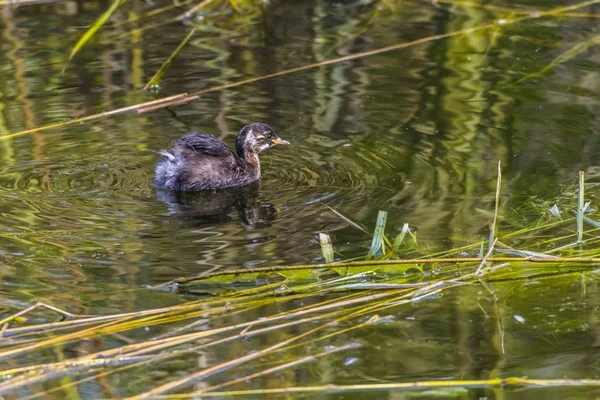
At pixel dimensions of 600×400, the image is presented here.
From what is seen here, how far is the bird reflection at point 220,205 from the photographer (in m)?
5.84

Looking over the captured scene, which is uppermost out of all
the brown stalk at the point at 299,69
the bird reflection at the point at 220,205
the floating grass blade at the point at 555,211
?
the floating grass blade at the point at 555,211

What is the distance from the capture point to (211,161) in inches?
259

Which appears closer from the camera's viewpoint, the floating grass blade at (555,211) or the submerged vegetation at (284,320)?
the submerged vegetation at (284,320)

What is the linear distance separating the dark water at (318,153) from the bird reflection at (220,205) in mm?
21

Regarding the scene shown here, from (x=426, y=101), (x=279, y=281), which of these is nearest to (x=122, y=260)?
(x=279, y=281)

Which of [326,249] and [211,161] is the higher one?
[326,249]

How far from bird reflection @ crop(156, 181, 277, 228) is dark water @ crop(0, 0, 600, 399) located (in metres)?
0.02

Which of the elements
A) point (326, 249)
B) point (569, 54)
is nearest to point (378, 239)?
point (326, 249)

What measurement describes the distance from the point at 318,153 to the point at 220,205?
854 mm

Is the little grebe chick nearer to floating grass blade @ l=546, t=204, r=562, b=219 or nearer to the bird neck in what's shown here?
the bird neck

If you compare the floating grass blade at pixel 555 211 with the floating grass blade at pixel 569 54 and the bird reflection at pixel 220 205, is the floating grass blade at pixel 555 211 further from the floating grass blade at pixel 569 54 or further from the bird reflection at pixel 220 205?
the floating grass blade at pixel 569 54

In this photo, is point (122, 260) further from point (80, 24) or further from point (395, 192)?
point (80, 24)

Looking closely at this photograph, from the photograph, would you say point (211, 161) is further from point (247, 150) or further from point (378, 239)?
point (378, 239)

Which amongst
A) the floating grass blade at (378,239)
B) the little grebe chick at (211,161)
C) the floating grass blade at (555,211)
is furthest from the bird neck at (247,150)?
the floating grass blade at (555,211)
